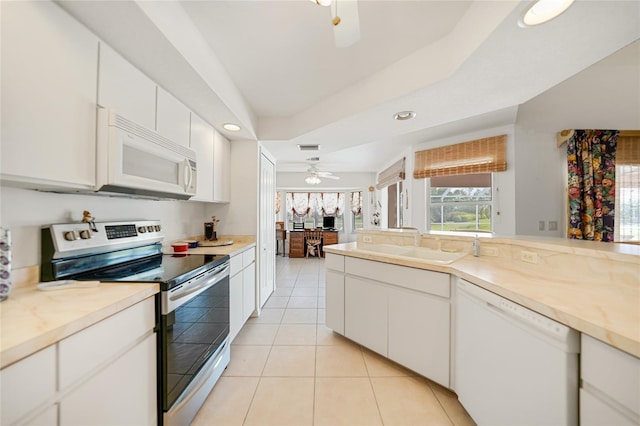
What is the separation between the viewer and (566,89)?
2.37 meters

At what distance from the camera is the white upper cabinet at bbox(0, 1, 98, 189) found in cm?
82

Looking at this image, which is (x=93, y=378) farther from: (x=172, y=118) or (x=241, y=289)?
(x=172, y=118)

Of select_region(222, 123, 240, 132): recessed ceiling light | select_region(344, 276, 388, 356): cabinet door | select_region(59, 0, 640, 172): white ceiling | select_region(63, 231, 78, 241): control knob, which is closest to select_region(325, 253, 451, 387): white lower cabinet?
select_region(344, 276, 388, 356): cabinet door

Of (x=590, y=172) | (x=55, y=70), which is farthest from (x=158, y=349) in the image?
(x=590, y=172)

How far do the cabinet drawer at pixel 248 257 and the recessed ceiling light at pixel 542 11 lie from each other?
2.52m

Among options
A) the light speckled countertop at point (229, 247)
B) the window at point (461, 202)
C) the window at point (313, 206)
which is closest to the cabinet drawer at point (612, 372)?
the light speckled countertop at point (229, 247)

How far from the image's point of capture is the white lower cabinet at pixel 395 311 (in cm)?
154

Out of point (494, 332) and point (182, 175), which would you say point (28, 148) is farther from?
point (494, 332)

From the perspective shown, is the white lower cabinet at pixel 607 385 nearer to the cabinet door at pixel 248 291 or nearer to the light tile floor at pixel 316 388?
the light tile floor at pixel 316 388

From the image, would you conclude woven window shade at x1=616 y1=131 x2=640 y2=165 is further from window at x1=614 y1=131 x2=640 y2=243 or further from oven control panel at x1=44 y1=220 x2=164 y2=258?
oven control panel at x1=44 y1=220 x2=164 y2=258

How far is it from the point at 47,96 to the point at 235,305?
1.76 meters

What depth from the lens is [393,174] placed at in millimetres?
4723

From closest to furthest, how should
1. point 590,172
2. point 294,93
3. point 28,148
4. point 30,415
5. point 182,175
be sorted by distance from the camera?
point 30,415
point 28,148
point 182,175
point 294,93
point 590,172

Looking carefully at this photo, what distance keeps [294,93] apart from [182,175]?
133cm
